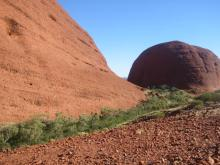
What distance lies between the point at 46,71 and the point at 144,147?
17.4m

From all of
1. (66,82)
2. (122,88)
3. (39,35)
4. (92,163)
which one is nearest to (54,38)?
(39,35)

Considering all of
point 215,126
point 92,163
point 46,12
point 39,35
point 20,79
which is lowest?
point 92,163

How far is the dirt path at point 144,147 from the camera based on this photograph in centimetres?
594

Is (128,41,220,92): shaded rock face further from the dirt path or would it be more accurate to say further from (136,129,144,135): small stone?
the dirt path

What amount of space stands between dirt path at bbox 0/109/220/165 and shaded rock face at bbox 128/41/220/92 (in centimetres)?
3830

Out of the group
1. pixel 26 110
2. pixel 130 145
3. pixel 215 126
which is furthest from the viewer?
pixel 26 110

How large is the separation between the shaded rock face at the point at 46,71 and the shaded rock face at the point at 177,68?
14.9m

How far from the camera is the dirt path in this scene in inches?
234

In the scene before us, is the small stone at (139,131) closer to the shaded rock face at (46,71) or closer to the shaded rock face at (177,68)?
the shaded rock face at (46,71)

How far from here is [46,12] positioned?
2984 centimetres

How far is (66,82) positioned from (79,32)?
11.9 metres

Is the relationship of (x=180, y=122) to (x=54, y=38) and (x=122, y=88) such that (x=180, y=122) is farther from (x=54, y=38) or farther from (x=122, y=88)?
(x=122, y=88)

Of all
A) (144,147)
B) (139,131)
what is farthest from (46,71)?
(144,147)

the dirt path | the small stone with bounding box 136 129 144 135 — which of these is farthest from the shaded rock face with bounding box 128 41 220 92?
the dirt path
